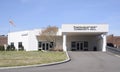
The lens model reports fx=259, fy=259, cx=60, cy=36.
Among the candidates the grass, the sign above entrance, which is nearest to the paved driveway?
the grass

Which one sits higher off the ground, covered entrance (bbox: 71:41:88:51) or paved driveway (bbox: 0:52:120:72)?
covered entrance (bbox: 71:41:88:51)

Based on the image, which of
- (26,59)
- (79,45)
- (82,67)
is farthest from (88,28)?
(82,67)

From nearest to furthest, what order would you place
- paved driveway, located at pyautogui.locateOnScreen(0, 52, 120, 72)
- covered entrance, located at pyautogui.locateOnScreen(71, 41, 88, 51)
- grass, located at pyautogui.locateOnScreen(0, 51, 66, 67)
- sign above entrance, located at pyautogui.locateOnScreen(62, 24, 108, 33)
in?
paved driveway, located at pyautogui.locateOnScreen(0, 52, 120, 72) < grass, located at pyautogui.locateOnScreen(0, 51, 66, 67) < sign above entrance, located at pyautogui.locateOnScreen(62, 24, 108, 33) < covered entrance, located at pyautogui.locateOnScreen(71, 41, 88, 51)

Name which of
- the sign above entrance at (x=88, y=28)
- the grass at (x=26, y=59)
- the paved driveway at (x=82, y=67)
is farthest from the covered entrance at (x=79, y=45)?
the paved driveway at (x=82, y=67)

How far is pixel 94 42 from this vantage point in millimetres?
53031

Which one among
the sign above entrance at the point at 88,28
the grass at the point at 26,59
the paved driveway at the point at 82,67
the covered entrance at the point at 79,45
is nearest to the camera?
the paved driveway at the point at 82,67

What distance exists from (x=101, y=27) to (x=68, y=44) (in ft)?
37.8

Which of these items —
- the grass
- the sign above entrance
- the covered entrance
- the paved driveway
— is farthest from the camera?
the covered entrance

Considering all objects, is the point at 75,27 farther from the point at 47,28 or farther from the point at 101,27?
the point at 47,28

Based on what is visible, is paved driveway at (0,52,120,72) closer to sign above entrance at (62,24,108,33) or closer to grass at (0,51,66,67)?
grass at (0,51,66,67)

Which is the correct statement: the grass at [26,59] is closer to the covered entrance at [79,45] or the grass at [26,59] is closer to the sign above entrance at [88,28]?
the sign above entrance at [88,28]

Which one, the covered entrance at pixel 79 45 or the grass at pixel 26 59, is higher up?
the covered entrance at pixel 79 45

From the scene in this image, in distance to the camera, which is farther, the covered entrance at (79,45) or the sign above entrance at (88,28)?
the covered entrance at (79,45)

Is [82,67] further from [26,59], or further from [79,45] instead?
[79,45]
